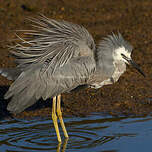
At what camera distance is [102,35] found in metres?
12.1

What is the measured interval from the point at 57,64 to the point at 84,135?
1.24 meters

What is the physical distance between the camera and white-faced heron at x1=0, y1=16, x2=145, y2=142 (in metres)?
6.74

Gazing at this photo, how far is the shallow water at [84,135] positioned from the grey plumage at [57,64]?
58 cm

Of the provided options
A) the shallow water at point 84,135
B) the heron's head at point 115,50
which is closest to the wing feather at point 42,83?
the heron's head at point 115,50

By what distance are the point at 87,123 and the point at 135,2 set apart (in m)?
8.36

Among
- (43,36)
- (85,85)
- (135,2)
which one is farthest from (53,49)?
(135,2)

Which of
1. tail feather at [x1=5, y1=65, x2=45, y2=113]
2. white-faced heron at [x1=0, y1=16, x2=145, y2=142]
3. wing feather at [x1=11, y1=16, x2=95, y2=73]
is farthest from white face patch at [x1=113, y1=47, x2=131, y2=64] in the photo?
tail feather at [x1=5, y1=65, x2=45, y2=113]

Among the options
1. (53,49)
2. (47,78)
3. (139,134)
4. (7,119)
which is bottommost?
(139,134)

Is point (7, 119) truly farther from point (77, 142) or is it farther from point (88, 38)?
point (88, 38)

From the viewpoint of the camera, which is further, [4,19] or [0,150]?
[4,19]

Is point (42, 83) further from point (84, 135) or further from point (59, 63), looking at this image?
point (84, 135)

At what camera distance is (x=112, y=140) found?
6.77 meters

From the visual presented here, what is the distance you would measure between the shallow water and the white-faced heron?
0.95 ft

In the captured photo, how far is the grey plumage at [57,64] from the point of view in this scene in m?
6.74
